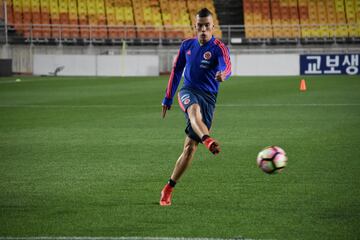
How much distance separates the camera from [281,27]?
43.8 m

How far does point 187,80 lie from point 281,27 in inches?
1478

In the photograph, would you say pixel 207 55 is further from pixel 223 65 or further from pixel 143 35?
pixel 143 35

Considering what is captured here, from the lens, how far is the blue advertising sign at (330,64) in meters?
37.8

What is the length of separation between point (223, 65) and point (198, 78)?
0.32m

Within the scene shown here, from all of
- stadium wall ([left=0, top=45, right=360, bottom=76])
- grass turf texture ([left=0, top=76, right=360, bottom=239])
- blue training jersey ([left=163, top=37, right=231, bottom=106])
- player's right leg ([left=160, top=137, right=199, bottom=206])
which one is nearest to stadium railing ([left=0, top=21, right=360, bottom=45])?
stadium wall ([left=0, top=45, right=360, bottom=76])

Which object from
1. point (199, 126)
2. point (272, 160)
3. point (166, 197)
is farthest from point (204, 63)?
point (166, 197)

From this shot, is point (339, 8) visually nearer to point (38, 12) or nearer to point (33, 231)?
point (38, 12)

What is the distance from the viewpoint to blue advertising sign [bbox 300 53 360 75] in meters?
37.8

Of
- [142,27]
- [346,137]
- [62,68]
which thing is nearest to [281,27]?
[142,27]

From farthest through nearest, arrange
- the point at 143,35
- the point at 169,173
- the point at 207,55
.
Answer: the point at 143,35, the point at 169,173, the point at 207,55

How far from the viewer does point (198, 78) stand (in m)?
7.14

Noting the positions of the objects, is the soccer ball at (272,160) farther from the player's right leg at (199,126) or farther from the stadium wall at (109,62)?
the stadium wall at (109,62)

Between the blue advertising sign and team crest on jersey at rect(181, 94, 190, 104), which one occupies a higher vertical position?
team crest on jersey at rect(181, 94, 190, 104)

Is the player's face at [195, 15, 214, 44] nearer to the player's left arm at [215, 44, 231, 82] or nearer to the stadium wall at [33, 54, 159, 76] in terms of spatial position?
the player's left arm at [215, 44, 231, 82]
